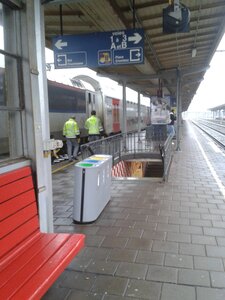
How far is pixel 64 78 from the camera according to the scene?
13156 mm

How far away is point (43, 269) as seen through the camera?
8.01 ft

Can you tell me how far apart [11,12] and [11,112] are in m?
0.94

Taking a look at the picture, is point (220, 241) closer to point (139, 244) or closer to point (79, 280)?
point (139, 244)

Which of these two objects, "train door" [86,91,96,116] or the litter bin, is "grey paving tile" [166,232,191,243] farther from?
"train door" [86,91,96,116]

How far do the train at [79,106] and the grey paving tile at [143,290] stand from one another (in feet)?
28.9

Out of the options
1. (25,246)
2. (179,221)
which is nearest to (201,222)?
(179,221)

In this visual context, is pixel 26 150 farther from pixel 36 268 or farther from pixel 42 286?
pixel 42 286

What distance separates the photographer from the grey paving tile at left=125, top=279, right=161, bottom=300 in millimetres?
2764

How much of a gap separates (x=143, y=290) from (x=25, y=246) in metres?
1.12

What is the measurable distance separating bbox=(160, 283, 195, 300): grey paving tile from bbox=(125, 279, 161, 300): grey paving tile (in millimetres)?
60

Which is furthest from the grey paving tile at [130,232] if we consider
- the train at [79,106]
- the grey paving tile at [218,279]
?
the train at [79,106]

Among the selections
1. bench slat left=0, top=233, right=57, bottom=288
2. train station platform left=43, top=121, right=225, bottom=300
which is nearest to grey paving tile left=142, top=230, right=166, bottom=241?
train station platform left=43, top=121, right=225, bottom=300

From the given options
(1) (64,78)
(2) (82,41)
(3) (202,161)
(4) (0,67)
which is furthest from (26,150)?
(1) (64,78)

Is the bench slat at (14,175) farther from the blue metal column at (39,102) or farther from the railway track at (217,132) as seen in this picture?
the railway track at (217,132)
